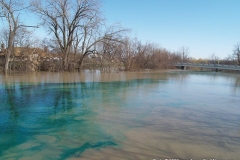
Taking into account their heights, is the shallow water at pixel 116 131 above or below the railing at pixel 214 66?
below

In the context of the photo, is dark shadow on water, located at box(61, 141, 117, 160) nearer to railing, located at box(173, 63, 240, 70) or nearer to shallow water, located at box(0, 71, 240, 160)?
shallow water, located at box(0, 71, 240, 160)

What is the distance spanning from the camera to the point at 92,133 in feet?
13.6

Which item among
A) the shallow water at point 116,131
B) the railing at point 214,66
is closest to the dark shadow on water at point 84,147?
the shallow water at point 116,131

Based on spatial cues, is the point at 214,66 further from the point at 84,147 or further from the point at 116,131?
the point at 84,147

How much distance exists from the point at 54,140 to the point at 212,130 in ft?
12.1

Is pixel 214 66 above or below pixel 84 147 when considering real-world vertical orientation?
above

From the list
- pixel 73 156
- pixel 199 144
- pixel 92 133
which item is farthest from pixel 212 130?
pixel 73 156

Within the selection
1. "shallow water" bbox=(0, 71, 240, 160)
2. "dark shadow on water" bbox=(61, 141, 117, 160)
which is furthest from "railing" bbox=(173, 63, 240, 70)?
"dark shadow on water" bbox=(61, 141, 117, 160)

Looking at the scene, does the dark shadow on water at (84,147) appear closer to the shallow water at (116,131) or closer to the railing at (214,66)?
the shallow water at (116,131)

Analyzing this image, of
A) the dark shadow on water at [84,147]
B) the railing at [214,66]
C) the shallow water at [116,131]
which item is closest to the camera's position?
the dark shadow on water at [84,147]

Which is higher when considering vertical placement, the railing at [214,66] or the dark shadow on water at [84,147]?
the railing at [214,66]

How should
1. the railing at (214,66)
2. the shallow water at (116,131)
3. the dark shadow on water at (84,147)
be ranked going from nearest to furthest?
the dark shadow on water at (84,147), the shallow water at (116,131), the railing at (214,66)

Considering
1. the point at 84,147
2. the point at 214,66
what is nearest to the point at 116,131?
the point at 84,147

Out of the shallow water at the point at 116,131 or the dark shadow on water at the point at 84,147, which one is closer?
the dark shadow on water at the point at 84,147
